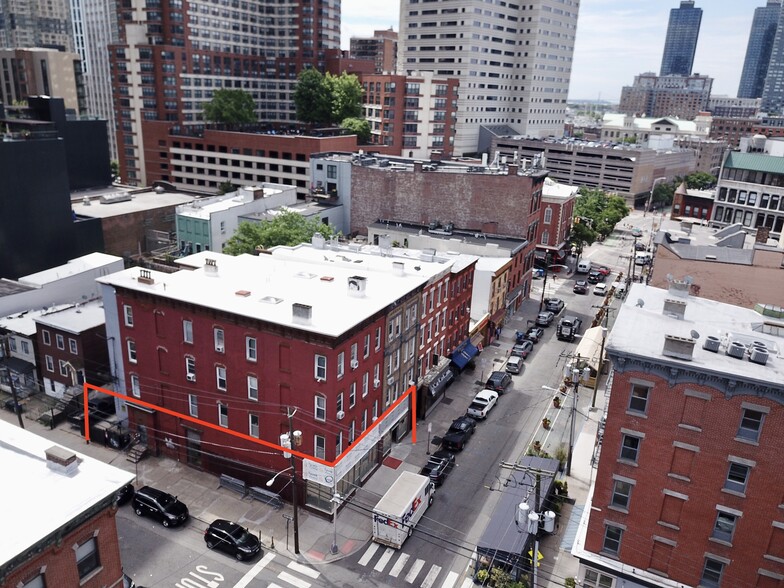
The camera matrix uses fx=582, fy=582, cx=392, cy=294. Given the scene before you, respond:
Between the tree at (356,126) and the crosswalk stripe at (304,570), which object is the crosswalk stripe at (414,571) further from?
the tree at (356,126)

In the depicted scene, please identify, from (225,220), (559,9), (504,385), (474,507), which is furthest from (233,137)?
(559,9)

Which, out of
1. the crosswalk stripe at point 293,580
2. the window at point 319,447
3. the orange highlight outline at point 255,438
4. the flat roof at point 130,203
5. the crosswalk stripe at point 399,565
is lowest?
the crosswalk stripe at point 399,565

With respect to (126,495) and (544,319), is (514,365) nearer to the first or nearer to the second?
(544,319)

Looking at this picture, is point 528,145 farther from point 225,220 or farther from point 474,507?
point 474,507

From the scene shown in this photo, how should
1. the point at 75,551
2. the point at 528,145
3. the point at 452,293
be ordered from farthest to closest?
the point at 528,145 < the point at 452,293 < the point at 75,551

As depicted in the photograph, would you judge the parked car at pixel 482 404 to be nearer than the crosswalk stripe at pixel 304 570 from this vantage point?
No

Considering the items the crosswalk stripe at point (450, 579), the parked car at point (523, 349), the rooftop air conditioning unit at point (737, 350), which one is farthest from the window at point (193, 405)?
the parked car at point (523, 349)

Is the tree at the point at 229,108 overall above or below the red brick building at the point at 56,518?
above
